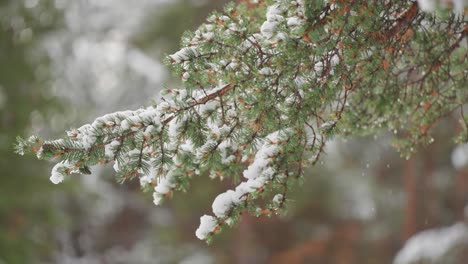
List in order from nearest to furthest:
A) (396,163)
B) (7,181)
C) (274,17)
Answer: (274,17) < (7,181) < (396,163)

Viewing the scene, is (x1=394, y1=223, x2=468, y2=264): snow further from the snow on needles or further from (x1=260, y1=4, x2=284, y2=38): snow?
(x1=260, y1=4, x2=284, y2=38): snow

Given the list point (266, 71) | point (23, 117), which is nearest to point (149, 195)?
point (23, 117)

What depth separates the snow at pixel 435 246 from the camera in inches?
351

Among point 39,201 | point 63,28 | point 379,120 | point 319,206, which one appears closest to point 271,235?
point 319,206

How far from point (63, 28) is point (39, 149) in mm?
Answer: 7782

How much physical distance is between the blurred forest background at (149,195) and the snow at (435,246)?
55 mm

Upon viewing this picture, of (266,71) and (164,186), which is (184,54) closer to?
(266,71)

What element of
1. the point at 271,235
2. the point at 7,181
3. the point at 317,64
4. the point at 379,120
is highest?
the point at 271,235

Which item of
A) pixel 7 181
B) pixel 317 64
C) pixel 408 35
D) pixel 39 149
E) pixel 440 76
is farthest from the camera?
pixel 7 181

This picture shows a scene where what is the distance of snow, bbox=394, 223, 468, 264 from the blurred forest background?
0.18 ft

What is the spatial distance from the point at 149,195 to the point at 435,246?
5.29 metres

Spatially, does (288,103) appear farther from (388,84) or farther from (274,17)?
(388,84)

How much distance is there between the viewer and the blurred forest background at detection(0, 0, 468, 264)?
30.1 ft

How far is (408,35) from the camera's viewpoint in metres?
3.00
